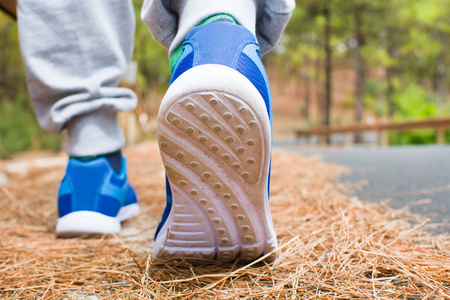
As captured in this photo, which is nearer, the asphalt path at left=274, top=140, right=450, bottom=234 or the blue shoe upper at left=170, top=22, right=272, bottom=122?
the blue shoe upper at left=170, top=22, right=272, bottom=122

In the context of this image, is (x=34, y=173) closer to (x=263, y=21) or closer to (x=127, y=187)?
(x=127, y=187)

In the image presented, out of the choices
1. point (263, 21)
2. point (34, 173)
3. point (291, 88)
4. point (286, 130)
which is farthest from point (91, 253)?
point (291, 88)

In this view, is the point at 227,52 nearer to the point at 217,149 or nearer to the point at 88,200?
the point at 217,149

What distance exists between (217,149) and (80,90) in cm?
55

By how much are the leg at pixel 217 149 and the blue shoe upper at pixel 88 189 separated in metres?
0.29

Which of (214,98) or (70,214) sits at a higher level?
(214,98)

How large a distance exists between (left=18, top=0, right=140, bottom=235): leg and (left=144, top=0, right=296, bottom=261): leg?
308 millimetres

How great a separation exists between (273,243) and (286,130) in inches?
726

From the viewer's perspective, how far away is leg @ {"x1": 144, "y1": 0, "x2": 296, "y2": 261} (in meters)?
0.51

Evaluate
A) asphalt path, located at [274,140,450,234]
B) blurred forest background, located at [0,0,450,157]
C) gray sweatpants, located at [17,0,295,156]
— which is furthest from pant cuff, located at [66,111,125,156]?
blurred forest background, located at [0,0,450,157]

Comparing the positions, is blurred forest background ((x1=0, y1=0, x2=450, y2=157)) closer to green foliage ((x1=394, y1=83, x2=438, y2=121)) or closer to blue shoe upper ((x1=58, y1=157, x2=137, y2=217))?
green foliage ((x1=394, y1=83, x2=438, y2=121))

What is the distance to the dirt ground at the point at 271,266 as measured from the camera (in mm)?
541

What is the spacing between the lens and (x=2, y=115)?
21.3 feet

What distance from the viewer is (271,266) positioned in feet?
2.11
